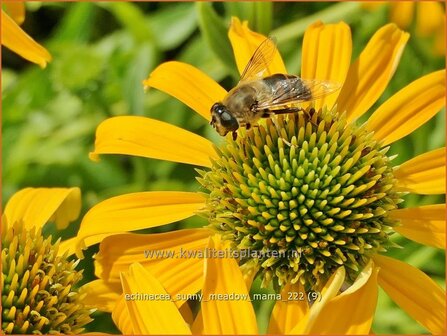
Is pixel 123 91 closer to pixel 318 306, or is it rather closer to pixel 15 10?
pixel 15 10

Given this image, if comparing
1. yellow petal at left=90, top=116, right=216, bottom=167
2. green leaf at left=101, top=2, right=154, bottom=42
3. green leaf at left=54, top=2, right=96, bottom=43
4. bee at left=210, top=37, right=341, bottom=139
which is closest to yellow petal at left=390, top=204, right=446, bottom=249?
bee at left=210, top=37, right=341, bottom=139

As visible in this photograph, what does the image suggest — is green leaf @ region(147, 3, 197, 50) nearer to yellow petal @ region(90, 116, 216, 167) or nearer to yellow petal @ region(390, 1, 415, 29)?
yellow petal @ region(390, 1, 415, 29)

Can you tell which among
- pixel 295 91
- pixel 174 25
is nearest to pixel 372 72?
pixel 295 91

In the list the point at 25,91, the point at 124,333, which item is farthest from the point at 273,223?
the point at 25,91

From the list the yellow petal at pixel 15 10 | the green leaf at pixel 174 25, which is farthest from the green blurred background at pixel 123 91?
the yellow petal at pixel 15 10

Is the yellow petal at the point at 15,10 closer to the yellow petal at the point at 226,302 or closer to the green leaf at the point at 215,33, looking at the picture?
the green leaf at the point at 215,33

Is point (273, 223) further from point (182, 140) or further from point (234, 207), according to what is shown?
point (182, 140)

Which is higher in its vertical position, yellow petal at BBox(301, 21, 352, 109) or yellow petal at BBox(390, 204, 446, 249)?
yellow petal at BBox(301, 21, 352, 109)
